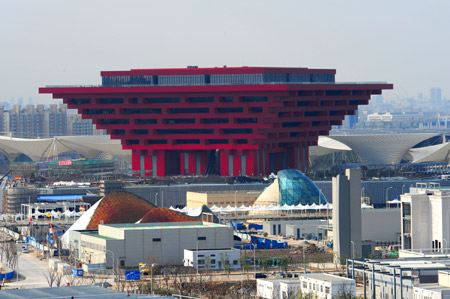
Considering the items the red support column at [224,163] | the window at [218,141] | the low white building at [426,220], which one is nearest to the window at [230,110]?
the window at [218,141]

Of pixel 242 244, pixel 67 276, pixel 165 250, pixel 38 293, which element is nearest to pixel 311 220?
pixel 242 244

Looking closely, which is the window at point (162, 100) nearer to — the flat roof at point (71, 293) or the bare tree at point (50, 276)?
the bare tree at point (50, 276)

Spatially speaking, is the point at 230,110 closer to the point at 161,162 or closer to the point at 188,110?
the point at 188,110

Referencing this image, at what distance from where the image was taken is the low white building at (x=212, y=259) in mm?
120875

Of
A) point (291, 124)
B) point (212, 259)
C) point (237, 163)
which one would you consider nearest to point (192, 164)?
point (237, 163)

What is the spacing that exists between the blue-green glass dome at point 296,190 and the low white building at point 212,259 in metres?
45.4

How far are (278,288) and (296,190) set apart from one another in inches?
2736

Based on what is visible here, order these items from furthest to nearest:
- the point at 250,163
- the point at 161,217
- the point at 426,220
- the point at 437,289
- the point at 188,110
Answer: the point at 188,110 → the point at 250,163 → the point at 161,217 → the point at 426,220 → the point at 437,289

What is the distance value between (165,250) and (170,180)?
210 feet

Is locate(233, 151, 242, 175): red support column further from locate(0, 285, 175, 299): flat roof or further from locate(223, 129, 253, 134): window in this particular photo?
locate(0, 285, 175, 299): flat roof

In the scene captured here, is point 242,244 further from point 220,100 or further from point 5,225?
point 220,100

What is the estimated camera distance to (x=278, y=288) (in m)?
99.7

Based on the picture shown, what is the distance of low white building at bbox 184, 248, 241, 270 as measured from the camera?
4759 inches

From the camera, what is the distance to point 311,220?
15412cm
